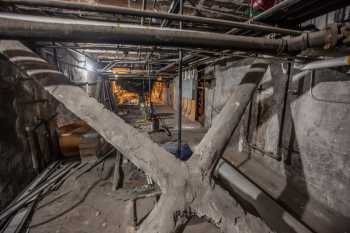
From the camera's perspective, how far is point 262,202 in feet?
7.12

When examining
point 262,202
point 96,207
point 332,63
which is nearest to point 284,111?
point 332,63

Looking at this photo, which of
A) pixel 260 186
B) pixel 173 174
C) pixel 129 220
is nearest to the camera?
pixel 173 174

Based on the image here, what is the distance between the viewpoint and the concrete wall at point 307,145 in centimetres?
186

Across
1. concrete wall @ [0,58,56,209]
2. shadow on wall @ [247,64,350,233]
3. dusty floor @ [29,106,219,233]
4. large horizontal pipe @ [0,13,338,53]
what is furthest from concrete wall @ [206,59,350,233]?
concrete wall @ [0,58,56,209]

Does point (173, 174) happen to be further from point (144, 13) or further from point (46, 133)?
point (46, 133)

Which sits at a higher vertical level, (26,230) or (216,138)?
(216,138)

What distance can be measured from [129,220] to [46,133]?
2.45m

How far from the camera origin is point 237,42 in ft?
3.82

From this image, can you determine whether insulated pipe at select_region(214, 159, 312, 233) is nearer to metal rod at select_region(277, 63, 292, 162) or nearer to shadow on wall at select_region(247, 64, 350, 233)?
shadow on wall at select_region(247, 64, 350, 233)

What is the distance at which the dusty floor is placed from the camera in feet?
6.48

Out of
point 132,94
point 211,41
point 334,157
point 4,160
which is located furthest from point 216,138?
point 132,94

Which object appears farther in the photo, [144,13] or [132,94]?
[132,94]

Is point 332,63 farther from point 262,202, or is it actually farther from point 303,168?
point 262,202

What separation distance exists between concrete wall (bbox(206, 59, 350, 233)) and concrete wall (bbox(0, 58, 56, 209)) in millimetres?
3668
